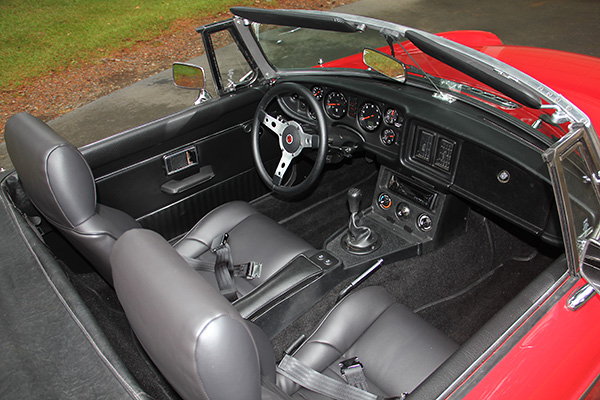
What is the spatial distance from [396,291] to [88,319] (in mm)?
1811

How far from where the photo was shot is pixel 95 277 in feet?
8.68

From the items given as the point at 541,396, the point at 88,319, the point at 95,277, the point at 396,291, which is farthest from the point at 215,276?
the point at 541,396

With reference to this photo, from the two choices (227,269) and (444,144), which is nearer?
(227,269)

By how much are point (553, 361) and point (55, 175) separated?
1987 millimetres

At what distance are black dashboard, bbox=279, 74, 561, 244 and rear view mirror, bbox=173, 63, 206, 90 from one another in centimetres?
58

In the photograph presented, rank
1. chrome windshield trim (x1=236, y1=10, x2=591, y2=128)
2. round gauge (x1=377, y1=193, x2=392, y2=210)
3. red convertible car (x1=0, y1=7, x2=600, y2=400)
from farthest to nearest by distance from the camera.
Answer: round gauge (x1=377, y1=193, x2=392, y2=210) → chrome windshield trim (x1=236, y1=10, x2=591, y2=128) → red convertible car (x1=0, y1=7, x2=600, y2=400)

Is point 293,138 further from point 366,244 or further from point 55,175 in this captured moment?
point 55,175

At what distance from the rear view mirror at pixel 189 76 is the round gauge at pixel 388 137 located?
3.72ft

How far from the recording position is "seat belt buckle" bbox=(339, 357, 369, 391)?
1.92 m

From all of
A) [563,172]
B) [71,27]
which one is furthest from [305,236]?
[71,27]

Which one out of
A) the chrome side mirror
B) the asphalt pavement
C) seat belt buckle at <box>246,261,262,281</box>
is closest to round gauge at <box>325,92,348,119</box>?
the chrome side mirror

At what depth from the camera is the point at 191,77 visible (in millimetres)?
2832

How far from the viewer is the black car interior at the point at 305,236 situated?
131 cm

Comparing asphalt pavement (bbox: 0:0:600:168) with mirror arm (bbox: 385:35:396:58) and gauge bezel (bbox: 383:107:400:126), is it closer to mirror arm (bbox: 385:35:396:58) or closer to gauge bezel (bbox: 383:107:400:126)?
gauge bezel (bbox: 383:107:400:126)
